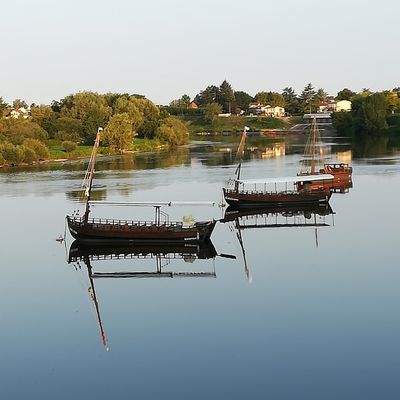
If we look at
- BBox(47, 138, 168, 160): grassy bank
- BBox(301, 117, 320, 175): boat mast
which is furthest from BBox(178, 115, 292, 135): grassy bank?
BBox(301, 117, 320, 175): boat mast

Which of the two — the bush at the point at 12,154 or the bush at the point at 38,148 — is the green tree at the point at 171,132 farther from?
the bush at the point at 12,154

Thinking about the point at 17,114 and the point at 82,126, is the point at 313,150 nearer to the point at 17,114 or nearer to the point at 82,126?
the point at 82,126

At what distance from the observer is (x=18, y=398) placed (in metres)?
14.0

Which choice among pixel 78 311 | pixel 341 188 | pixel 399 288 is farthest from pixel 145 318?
pixel 341 188

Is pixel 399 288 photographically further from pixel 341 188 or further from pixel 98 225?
pixel 341 188

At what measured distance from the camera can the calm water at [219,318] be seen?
47.6 ft

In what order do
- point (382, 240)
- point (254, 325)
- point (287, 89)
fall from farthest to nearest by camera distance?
point (287, 89) → point (382, 240) → point (254, 325)

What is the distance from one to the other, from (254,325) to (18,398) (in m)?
6.70

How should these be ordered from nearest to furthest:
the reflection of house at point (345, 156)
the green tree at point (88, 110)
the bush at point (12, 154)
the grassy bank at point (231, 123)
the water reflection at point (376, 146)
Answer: the reflection of house at point (345, 156) < the bush at point (12, 154) < the water reflection at point (376, 146) < the green tree at point (88, 110) < the grassy bank at point (231, 123)

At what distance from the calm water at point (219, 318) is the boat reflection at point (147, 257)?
0.56ft

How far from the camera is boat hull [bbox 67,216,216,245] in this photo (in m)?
27.1

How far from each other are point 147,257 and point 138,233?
1640 mm

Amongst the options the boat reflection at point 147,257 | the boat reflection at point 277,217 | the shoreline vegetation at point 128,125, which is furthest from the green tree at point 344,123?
the boat reflection at point 147,257

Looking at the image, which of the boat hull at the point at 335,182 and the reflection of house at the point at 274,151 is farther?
the reflection of house at the point at 274,151
